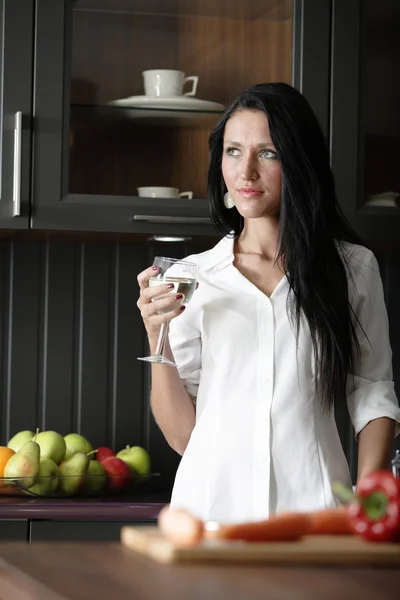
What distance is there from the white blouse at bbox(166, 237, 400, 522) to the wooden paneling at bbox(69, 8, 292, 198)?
1.95 ft

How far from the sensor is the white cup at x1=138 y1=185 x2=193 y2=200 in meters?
2.47

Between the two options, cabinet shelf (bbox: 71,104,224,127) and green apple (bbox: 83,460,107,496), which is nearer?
green apple (bbox: 83,460,107,496)

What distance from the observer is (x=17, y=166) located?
2350 millimetres

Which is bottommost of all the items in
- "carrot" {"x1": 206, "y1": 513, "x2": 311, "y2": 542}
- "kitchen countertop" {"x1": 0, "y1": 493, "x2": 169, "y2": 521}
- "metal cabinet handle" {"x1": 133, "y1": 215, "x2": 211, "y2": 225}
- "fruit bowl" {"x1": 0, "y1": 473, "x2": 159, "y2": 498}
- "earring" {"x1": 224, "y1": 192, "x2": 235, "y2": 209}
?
"kitchen countertop" {"x1": 0, "y1": 493, "x2": 169, "y2": 521}

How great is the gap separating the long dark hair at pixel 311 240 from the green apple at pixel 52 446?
734 millimetres

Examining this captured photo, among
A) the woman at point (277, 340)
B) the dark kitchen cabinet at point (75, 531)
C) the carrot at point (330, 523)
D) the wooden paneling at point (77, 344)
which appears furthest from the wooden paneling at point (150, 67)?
the carrot at point (330, 523)

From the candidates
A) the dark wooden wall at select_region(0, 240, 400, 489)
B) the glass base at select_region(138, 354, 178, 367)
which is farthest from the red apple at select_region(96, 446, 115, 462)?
the glass base at select_region(138, 354, 178, 367)

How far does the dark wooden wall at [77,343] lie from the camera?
2.71 metres

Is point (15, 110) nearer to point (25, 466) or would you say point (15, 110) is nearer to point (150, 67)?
point (150, 67)

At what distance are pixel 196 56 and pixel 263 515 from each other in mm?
1166

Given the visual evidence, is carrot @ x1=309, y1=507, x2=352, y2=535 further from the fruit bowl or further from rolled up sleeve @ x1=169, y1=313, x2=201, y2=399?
the fruit bowl

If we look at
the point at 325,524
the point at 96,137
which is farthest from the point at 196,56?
the point at 325,524

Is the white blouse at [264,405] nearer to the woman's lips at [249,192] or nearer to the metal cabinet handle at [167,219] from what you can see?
the woman's lips at [249,192]

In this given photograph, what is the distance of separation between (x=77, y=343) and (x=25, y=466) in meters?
0.54
